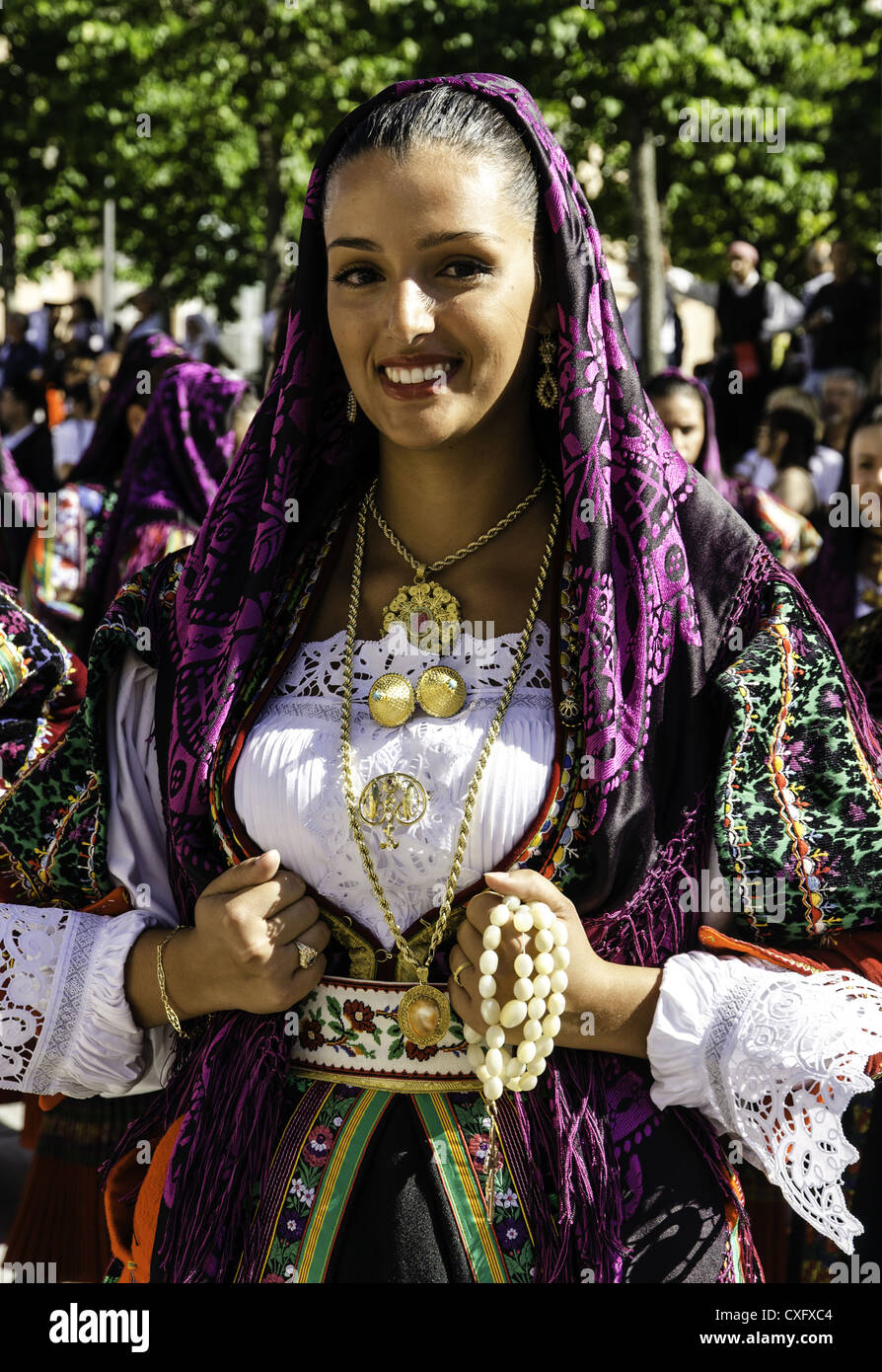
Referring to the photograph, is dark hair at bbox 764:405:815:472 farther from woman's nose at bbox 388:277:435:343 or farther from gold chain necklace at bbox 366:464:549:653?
woman's nose at bbox 388:277:435:343

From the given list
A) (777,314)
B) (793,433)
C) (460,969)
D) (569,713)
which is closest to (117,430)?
(793,433)

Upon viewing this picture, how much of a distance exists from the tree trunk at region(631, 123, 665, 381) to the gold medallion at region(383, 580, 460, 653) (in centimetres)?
939

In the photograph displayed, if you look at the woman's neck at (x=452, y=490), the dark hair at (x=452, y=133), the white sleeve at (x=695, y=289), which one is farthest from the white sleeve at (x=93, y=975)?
the white sleeve at (x=695, y=289)

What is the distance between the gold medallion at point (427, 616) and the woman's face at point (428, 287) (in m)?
0.23

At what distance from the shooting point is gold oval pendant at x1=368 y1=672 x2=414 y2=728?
2.01 m

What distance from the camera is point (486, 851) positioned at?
6.34 ft

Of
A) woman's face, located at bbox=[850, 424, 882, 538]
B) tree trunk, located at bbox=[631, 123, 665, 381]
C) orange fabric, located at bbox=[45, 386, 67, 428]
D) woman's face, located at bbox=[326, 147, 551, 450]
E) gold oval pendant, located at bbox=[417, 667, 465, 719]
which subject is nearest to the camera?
woman's face, located at bbox=[326, 147, 551, 450]

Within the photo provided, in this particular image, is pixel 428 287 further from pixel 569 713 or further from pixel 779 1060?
pixel 779 1060

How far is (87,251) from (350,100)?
14.2 metres

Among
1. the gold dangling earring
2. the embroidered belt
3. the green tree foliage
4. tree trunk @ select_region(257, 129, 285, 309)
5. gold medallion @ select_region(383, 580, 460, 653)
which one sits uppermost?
the green tree foliage

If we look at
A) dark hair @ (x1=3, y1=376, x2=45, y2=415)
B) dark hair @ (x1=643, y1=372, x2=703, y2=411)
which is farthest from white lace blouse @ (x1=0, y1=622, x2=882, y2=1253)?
dark hair @ (x1=3, y1=376, x2=45, y2=415)

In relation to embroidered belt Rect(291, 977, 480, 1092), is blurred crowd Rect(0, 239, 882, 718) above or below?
above

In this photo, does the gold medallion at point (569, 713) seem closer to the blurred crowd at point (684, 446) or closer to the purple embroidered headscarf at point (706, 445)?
the blurred crowd at point (684, 446)
